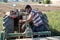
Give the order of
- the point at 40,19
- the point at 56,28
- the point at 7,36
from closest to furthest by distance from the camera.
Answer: the point at 7,36 → the point at 40,19 → the point at 56,28

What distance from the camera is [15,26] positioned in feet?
23.6

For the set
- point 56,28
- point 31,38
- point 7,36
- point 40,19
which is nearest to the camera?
point 7,36

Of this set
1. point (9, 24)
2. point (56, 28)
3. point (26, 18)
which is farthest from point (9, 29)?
point (56, 28)

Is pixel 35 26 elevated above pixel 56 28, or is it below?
above

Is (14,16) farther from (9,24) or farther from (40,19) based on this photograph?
(40,19)

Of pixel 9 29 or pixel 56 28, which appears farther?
pixel 56 28

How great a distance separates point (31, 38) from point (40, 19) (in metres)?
0.75

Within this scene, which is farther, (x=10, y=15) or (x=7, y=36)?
(x=10, y=15)

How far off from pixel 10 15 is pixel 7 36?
1100 millimetres

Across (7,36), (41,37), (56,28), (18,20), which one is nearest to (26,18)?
(18,20)

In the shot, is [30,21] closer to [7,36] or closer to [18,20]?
[18,20]

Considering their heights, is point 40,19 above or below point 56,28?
above

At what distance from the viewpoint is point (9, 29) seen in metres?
6.84

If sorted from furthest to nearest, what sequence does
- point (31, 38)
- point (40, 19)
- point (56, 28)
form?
point (56, 28)
point (40, 19)
point (31, 38)
